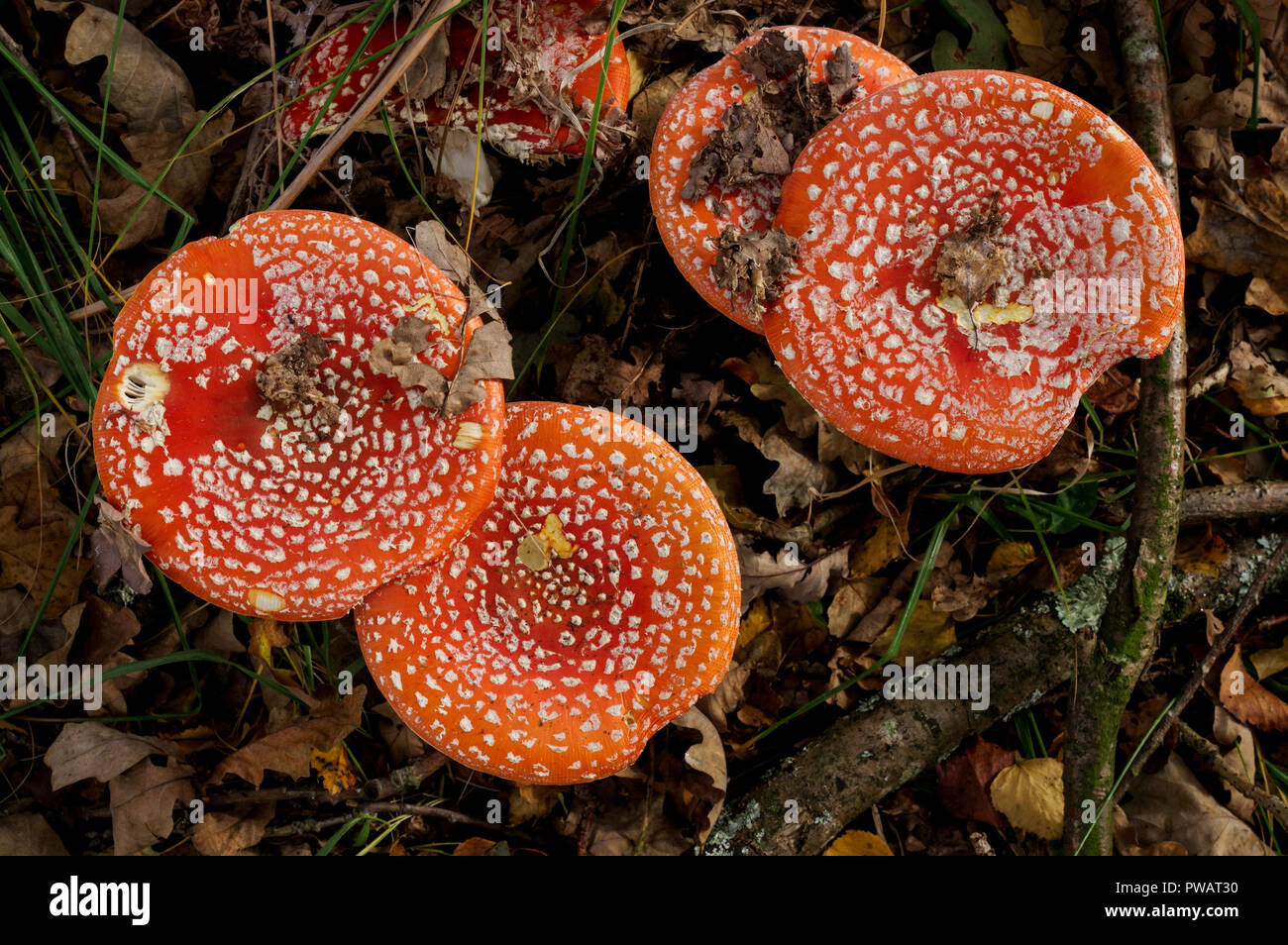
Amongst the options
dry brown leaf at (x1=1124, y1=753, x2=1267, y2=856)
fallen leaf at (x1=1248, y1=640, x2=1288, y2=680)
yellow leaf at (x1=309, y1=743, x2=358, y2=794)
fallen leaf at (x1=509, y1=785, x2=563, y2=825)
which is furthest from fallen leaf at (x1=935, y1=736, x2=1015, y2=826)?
yellow leaf at (x1=309, y1=743, x2=358, y2=794)

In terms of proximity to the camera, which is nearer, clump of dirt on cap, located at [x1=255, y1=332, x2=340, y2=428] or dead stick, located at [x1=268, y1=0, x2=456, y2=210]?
clump of dirt on cap, located at [x1=255, y1=332, x2=340, y2=428]

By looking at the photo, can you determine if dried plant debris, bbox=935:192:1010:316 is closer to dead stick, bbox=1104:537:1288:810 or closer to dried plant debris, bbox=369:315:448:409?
dried plant debris, bbox=369:315:448:409

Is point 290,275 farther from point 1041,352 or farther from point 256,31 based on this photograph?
point 1041,352

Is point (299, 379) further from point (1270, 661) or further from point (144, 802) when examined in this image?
point (1270, 661)

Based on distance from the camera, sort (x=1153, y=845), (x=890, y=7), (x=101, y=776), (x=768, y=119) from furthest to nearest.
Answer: (x=890, y=7), (x=1153, y=845), (x=101, y=776), (x=768, y=119)

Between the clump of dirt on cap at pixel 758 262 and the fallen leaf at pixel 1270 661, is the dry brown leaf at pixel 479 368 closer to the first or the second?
the clump of dirt on cap at pixel 758 262

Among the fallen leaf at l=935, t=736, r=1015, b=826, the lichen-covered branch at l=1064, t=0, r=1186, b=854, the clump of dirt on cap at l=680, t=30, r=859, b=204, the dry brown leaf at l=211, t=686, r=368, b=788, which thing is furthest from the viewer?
the fallen leaf at l=935, t=736, r=1015, b=826

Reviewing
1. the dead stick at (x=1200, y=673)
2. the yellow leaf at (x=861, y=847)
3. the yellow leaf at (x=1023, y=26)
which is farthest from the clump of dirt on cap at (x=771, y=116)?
the yellow leaf at (x=861, y=847)
